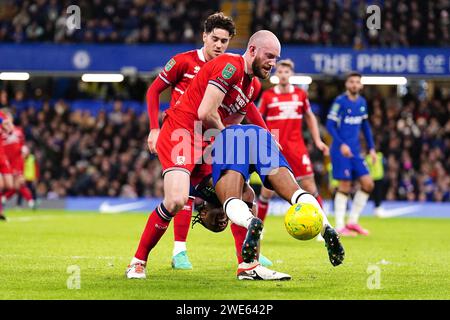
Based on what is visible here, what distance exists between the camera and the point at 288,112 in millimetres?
13047

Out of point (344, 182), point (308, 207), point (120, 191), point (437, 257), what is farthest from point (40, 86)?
point (308, 207)

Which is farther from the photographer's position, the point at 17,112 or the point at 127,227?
the point at 17,112

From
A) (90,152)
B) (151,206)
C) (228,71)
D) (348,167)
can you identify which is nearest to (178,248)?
(228,71)

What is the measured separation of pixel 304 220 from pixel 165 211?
1327 millimetres

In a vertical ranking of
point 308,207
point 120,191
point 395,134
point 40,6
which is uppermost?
point 40,6

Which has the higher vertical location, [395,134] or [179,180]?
[179,180]

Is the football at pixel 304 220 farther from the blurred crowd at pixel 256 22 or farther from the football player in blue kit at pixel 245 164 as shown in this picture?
the blurred crowd at pixel 256 22

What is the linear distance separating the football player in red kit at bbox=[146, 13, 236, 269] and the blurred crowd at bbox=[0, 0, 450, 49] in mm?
19464

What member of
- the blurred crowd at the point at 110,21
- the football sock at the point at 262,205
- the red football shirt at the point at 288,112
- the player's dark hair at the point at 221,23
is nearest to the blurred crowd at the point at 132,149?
the blurred crowd at the point at 110,21

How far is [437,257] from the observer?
10.3 m

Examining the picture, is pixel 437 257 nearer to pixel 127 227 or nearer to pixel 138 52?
pixel 127 227
